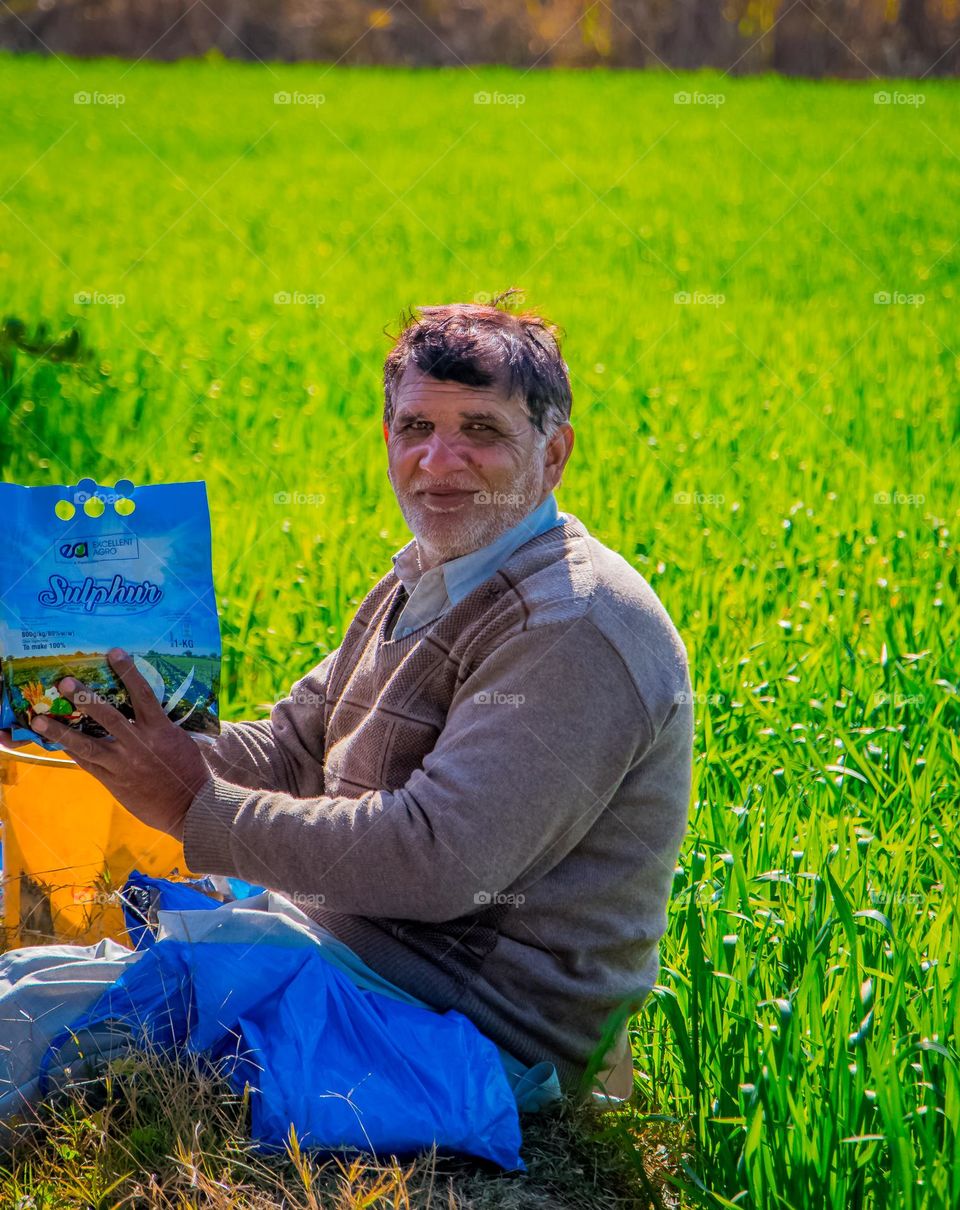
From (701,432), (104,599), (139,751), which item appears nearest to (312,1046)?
(139,751)

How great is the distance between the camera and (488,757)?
213 cm

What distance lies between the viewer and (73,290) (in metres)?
10.3

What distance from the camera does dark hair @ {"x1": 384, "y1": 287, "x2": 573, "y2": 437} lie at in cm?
242

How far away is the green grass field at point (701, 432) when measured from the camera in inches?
92.4

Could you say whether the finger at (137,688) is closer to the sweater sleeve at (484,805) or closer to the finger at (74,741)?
the finger at (74,741)

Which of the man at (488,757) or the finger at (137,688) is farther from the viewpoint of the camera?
the finger at (137,688)

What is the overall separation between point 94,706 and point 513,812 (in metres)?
0.67

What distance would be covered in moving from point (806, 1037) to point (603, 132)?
54.6 feet

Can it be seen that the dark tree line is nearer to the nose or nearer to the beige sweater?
the nose

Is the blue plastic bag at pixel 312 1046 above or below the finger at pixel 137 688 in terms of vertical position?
below

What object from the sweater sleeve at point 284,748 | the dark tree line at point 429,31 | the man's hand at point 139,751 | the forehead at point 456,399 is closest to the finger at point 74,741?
the man's hand at point 139,751

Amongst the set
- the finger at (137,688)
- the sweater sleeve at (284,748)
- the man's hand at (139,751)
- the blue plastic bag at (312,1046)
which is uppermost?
the finger at (137,688)

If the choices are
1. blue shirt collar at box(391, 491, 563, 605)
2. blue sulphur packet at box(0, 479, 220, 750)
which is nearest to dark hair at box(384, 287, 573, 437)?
blue shirt collar at box(391, 491, 563, 605)

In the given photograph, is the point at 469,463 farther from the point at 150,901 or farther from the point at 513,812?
the point at 150,901
